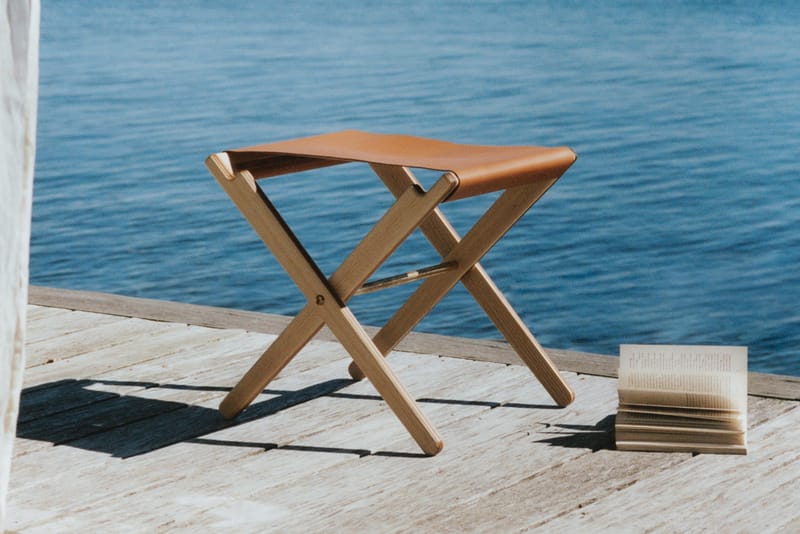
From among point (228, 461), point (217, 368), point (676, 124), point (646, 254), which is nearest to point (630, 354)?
point (228, 461)

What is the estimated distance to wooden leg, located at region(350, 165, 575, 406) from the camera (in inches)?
108

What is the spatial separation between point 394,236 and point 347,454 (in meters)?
0.43

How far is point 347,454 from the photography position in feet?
8.16

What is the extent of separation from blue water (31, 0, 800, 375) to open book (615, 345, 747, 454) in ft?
7.96

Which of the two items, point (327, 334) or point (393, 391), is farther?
point (327, 334)

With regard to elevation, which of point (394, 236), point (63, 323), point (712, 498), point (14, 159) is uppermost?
point (14, 159)

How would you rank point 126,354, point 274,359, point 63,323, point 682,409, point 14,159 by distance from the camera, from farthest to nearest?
point 63,323, point 126,354, point 274,359, point 682,409, point 14,159

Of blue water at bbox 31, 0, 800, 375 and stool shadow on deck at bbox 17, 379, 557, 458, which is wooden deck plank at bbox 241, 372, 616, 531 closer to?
stool shadow on deck at bbox 17, 379, 557, 458

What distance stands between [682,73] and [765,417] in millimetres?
9735

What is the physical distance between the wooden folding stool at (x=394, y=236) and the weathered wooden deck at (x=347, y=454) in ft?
0.37

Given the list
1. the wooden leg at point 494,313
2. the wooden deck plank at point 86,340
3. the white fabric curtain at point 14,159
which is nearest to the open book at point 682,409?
the wooden leg at point 494,313

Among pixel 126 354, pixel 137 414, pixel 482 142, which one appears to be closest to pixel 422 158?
pixel 137 414

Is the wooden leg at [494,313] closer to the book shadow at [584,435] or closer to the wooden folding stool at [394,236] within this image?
the wooden folding stool at [394,236]

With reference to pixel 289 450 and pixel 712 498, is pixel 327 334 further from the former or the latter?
pixel 712 498
